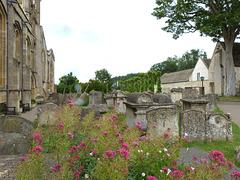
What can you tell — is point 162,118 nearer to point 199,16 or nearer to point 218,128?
point 218,128

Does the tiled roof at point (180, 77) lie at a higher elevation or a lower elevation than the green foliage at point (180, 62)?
lower

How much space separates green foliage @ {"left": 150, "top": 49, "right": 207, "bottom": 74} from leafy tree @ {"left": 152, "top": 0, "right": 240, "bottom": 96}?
135 ft

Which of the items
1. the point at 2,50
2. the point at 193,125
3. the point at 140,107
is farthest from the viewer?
the point at 2,50

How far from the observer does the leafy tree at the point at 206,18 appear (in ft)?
65.6

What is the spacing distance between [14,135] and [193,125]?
211 inches

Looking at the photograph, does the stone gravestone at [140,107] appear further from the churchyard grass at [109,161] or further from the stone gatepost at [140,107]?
the churchyard grass at [109,161]

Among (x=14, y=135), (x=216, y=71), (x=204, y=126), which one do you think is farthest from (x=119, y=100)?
(x=216, y=71)

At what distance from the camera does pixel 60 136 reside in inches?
97.0

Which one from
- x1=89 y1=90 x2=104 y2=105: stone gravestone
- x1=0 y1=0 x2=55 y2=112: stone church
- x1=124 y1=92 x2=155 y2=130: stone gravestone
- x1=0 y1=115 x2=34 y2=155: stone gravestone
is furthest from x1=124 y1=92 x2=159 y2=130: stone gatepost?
x1=0 y1=0 x2=55 y2=112: stone church

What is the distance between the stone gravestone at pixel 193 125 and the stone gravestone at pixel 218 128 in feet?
0.83

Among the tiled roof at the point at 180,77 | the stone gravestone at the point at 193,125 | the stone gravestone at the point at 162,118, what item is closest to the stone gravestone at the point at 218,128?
the stone gravestone at the point at 193,125

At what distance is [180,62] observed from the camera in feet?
220

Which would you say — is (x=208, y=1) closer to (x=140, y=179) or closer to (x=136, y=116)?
(x=136, y=116)

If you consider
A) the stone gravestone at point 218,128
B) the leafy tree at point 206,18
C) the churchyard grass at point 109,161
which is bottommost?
the stone gravestone at point 218,128
